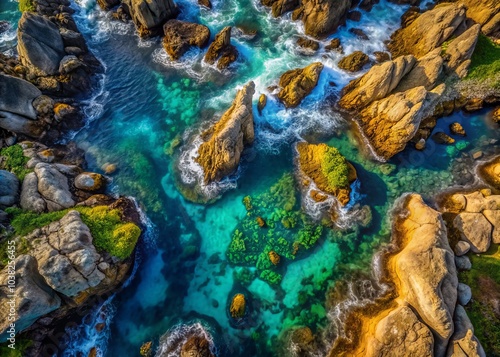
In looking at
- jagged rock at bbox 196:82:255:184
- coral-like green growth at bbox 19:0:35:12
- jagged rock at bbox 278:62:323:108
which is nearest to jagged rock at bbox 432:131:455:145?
jagged rock at bbox 278:62:323:108

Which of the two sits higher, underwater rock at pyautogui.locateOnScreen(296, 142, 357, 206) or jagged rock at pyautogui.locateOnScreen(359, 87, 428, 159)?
jagged rock at pyautogui.locateOnScreen(359, 87, 428, 159)

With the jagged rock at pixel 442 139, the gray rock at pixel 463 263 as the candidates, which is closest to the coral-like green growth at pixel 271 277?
the gray rock at pixel 463 263

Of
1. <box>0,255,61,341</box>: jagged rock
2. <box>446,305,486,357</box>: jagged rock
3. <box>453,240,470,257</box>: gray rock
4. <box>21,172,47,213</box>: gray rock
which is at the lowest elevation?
<box>0,255,61,341</box>: jagged rock

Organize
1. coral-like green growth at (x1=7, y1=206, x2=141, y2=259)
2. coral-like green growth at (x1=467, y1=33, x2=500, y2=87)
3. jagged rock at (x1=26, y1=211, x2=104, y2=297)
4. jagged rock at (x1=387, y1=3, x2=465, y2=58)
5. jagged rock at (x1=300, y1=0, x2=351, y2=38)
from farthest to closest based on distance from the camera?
jagged rock at (x1=300, y1=0, x2=351, y2=38), jagged rock at (x1=387, y1=3, x2=465, y2=58), coral-like green growth at (x1=467, y1=33, x2=500, y2=87), coral-like green growth at (x1=7, y1=206, x2=141, y2=259), jagged rock at (x1=26, y1=211, x2=104, y2=297)

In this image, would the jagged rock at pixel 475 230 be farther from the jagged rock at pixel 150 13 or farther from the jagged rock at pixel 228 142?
the jagged rock at pixel 150 13

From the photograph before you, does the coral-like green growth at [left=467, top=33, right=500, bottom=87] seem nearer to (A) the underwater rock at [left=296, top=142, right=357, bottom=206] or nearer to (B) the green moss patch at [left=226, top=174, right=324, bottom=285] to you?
(A) the underwater rock at [left=296, top=142, right=357, bottom=206]

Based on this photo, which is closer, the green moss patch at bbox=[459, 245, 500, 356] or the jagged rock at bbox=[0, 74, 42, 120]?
the green moss patch at bbox=[459, 245, 500, 356]
